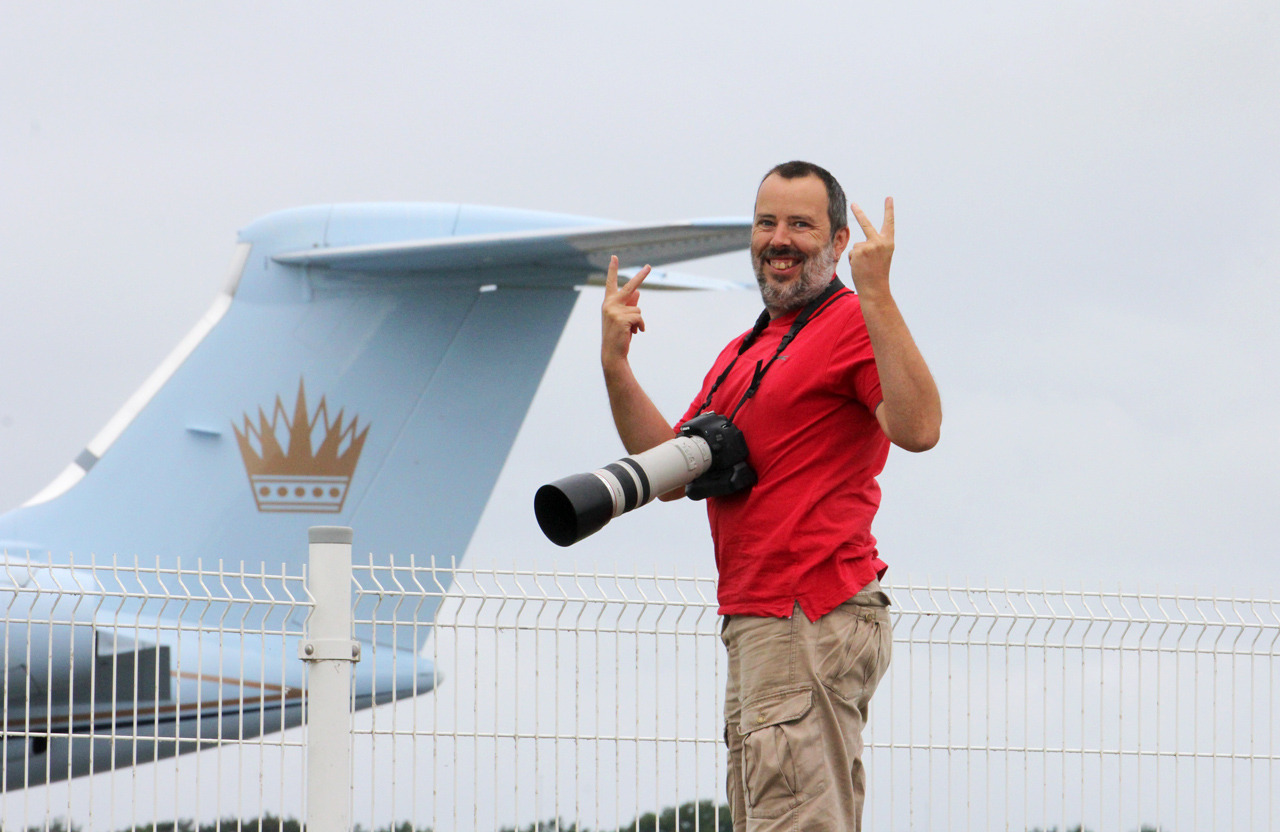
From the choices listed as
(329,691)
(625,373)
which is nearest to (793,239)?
(625,373)

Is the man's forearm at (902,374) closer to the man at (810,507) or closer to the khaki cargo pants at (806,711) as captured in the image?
the man at (810,507)

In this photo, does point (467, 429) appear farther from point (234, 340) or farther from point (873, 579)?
point (873, 579)

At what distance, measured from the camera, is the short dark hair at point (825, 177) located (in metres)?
2.81

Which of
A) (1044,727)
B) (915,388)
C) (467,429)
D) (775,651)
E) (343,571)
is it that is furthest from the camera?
(467,429)

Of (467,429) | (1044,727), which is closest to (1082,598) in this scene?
(1044,727)

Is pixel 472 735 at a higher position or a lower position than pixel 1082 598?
lower

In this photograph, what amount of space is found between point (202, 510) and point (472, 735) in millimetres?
3954

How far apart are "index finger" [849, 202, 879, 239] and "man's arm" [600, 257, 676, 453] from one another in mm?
517

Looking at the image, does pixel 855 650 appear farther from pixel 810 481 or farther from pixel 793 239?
pixel 793 239

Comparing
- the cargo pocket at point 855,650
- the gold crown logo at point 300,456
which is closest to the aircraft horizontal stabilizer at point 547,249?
the gold crown logo at point 300,456

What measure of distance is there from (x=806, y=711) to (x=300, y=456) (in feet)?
18.8

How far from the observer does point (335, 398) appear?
7996 millimetres

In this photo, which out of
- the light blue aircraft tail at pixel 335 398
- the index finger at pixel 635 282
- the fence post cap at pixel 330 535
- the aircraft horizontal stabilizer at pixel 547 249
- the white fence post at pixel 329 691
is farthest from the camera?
the light blue aircraft tail at pixel 335 398

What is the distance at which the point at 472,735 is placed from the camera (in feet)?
14.3
